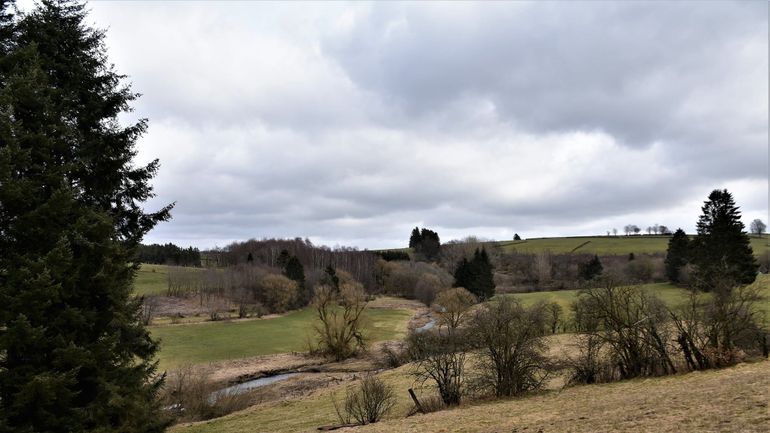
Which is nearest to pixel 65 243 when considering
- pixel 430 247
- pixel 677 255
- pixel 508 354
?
pixel 508 354

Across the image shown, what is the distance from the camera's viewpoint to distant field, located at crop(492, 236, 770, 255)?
135000 mm

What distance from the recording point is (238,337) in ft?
203

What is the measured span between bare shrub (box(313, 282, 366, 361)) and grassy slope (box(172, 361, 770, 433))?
22.0 meters

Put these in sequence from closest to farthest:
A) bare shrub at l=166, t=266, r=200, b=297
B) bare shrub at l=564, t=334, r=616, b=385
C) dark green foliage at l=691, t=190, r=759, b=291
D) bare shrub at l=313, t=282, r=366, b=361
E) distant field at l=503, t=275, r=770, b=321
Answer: bare shrub at l=564, t=334, r=616, b=385, distant field at l=503, t=275, r=770, b=321, bare shrub at l=313, t=282, r=366, b=361, dark green foliage at l=691, t=190, r=759, b=291, bare shrub at l=166, t=266, r=200, b=297

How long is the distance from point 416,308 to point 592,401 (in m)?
78.2

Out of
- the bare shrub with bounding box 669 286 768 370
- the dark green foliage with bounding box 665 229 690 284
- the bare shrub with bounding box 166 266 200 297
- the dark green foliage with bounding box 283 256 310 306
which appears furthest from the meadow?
the bare shrub with bounding box 166 266 200 297

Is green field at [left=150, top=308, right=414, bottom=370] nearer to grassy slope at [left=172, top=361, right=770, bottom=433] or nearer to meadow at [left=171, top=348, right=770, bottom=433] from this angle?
meadow at [left=171, top=348, right=770, bottom=433]

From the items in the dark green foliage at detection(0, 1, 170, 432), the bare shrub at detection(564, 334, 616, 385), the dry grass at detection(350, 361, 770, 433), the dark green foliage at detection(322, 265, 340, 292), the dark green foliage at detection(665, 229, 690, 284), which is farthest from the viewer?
the dark green foliage at detection(322, 265, 340, 292)

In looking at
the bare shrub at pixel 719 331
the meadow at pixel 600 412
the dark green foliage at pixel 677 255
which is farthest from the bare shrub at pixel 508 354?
the dark green foliage at pixel 677 255

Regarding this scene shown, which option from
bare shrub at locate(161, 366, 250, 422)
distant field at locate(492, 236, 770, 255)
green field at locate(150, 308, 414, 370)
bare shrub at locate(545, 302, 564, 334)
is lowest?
green field at locate(150, 308, 414, 370)

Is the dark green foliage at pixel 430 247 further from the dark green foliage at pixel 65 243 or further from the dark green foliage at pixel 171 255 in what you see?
the dark green foliage at pixel 65 243

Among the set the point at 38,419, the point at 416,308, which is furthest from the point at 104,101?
the point at 416,308

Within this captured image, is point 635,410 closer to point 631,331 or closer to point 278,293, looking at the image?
point 631,331

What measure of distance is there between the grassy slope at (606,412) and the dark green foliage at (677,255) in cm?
6862
